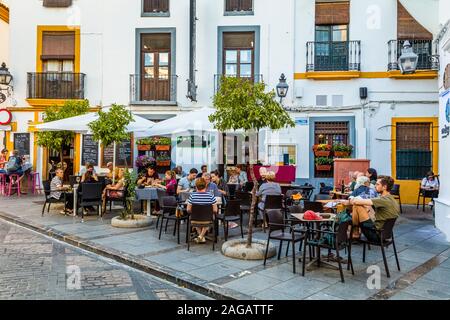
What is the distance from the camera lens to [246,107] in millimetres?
5926

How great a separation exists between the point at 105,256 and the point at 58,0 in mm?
12661

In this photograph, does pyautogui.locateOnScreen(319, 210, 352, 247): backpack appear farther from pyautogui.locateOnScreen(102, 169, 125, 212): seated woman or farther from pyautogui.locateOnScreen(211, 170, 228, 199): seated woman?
pyautogui.locateOnScreen(102, 169, 125, 212): seated woman

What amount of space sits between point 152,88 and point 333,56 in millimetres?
6681

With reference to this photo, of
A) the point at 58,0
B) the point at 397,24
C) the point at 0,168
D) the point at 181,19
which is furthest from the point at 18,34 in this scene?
the point at 397,24

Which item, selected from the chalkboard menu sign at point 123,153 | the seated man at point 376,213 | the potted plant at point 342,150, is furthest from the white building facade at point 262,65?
the seated man at point 376,213

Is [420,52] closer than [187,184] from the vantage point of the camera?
No

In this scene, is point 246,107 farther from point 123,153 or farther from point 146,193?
point 123,153

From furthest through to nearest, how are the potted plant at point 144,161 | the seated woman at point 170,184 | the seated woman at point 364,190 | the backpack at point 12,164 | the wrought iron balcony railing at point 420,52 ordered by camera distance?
the backpack at point 12,164, the potted plant at point 144,161, the wrought iron balcony railing at point 420,52, the seated woman at point 170,184, the seated woman at point 364,190

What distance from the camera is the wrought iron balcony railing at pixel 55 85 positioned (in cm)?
1475

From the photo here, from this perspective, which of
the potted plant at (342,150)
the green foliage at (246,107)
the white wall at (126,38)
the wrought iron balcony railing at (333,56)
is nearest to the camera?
the green foliage at (246,107)

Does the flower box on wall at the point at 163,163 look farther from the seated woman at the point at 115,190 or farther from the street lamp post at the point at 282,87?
the street lamp post at the point at 282,87

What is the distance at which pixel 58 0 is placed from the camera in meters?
15.1

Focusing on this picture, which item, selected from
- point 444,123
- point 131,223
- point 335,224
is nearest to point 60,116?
point 131,223

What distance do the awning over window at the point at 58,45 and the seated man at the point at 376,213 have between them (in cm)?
1333
